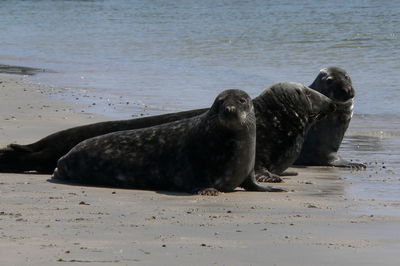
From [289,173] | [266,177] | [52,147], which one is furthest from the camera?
[289,173]

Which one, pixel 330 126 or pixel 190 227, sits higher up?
pixel 330 126

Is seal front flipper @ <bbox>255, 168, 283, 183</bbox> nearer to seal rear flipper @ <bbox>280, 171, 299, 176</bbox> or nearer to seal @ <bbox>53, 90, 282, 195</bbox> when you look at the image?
seal rear flipper @ <bbox>280, 171, 299, 176</bbox>

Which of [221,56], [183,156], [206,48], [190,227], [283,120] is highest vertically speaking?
[206,48]

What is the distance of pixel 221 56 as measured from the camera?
21547mm

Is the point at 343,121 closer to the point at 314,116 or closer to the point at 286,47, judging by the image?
the point at 314,116

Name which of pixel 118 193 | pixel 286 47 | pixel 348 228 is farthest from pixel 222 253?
pixel 286 47

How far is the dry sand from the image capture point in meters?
4.57

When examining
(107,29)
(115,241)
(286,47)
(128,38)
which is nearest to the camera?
(115,241)

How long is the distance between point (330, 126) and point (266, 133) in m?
1.80

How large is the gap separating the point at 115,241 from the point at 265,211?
1454 millimetres

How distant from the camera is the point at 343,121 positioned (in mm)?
10008

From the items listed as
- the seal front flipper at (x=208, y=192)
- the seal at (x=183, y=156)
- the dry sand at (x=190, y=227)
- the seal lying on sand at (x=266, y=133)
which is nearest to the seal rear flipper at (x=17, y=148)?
the seal lying on sand at (x=266, y=133)

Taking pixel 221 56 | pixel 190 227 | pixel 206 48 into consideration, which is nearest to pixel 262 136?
pixel 190 227

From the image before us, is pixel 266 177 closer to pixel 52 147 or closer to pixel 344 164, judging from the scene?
pixel 344 164
